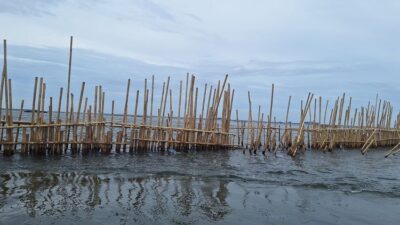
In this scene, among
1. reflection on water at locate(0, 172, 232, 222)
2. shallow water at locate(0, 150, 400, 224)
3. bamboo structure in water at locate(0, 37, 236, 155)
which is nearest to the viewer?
shallow water at locate(0, 150, 400, 224)

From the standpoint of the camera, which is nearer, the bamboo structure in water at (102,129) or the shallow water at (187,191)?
the shallow water at (187,191)

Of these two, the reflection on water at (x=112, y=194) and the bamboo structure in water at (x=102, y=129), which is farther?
the bamboo structure in water at (x=102, y=129)

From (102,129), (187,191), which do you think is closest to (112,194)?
(187,191)

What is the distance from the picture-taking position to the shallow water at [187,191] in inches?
307

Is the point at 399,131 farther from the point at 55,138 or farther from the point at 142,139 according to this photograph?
the point at 55,138

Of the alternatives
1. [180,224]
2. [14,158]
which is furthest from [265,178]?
[14,158]

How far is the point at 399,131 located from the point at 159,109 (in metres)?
17.0

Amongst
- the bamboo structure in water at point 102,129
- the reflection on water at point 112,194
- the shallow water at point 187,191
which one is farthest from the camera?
the bamboo structure in water at point 102,129

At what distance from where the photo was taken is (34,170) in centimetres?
1173

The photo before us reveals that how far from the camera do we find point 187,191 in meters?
9.98

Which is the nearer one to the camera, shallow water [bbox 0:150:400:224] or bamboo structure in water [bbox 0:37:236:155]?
shallow water [bbox 0:150:400:224]

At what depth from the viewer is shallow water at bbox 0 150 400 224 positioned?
779cm

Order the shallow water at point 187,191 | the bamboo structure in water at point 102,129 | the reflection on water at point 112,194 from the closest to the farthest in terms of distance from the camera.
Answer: the shallow water at point 187,191 < the reflection on water at point 112,194 < the bamboo structure in water at point 102,129

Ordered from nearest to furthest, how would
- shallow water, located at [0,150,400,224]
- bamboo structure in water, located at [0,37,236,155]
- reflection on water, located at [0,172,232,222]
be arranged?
shallow water, located at [0,150,400,224] → reflection on water, located at [0,172,232,222] → bamboo structure in water, located at [0,37,236,155]
